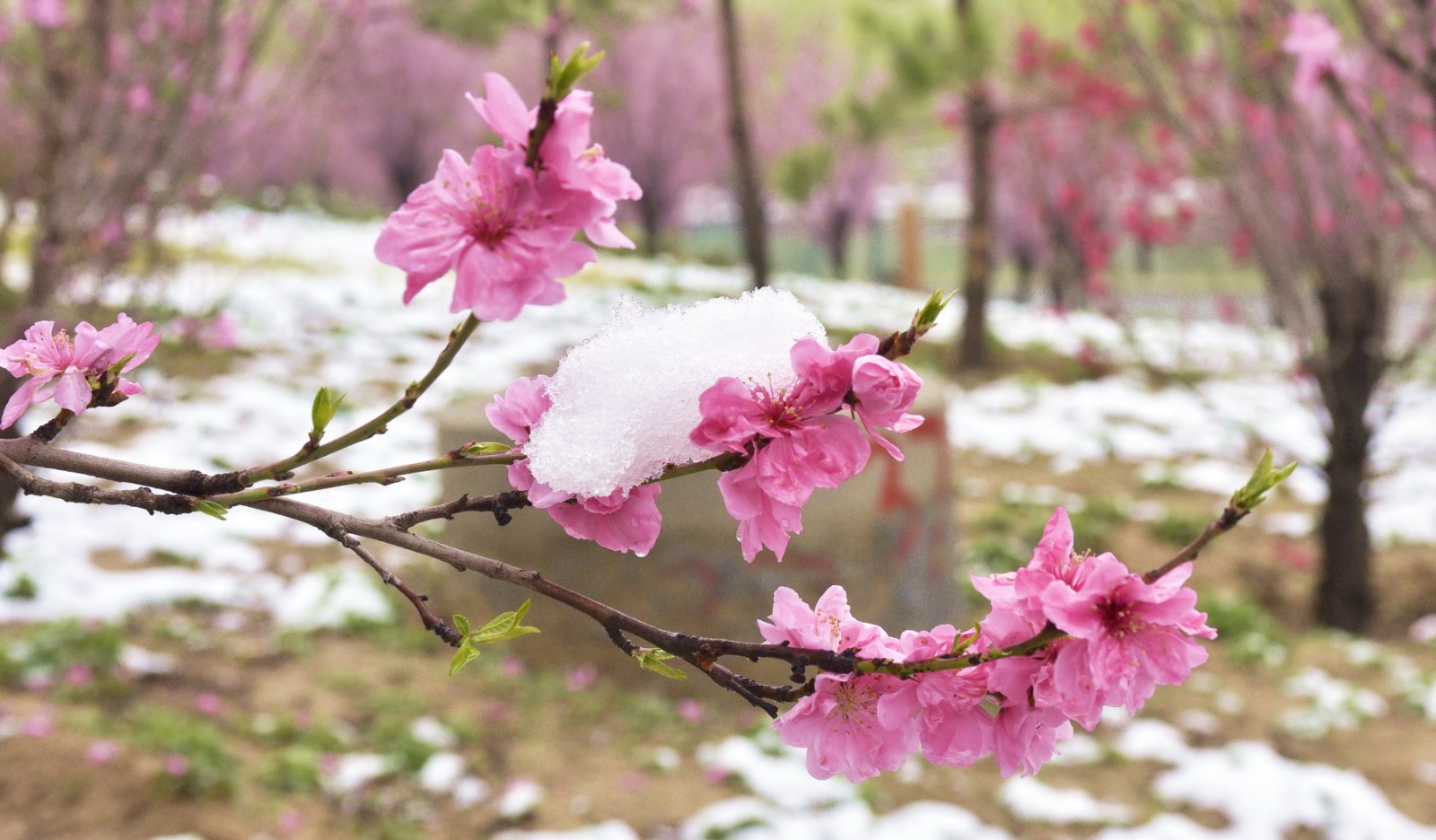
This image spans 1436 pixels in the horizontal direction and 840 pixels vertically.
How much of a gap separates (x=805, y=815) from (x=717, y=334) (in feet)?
9.60

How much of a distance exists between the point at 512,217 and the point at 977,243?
10211 millimetres

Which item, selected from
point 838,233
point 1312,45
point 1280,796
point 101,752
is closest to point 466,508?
point 1312,45

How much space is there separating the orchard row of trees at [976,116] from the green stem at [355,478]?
971mm

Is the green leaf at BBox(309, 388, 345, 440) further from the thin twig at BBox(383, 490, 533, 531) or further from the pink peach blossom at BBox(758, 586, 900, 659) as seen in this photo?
the pink peach blossom at BBox(758, 586, 900, 659)


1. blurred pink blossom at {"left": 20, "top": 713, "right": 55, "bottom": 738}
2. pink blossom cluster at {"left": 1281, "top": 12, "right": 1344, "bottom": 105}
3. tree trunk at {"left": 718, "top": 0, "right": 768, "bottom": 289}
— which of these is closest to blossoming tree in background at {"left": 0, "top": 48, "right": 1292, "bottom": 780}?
pink blossom cluster at {"left": 1281, "top": 12, "right": 1344, "bottom": 105}

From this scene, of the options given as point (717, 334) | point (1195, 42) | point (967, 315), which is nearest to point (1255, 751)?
point (717, 334)

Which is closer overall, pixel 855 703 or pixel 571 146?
pixel 571 146

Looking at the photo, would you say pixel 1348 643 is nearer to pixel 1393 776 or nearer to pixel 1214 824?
pixel 1393 776

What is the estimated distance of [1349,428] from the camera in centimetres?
521

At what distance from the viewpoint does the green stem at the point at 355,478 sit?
0.76 meters

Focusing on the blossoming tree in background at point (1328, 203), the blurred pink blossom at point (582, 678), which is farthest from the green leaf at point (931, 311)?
the blurred pink blossom at point (582, 678)

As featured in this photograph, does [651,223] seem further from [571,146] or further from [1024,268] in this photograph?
[571,146]

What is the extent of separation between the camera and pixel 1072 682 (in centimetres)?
75

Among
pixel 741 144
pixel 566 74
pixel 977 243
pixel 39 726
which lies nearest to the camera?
pixel 566 74
